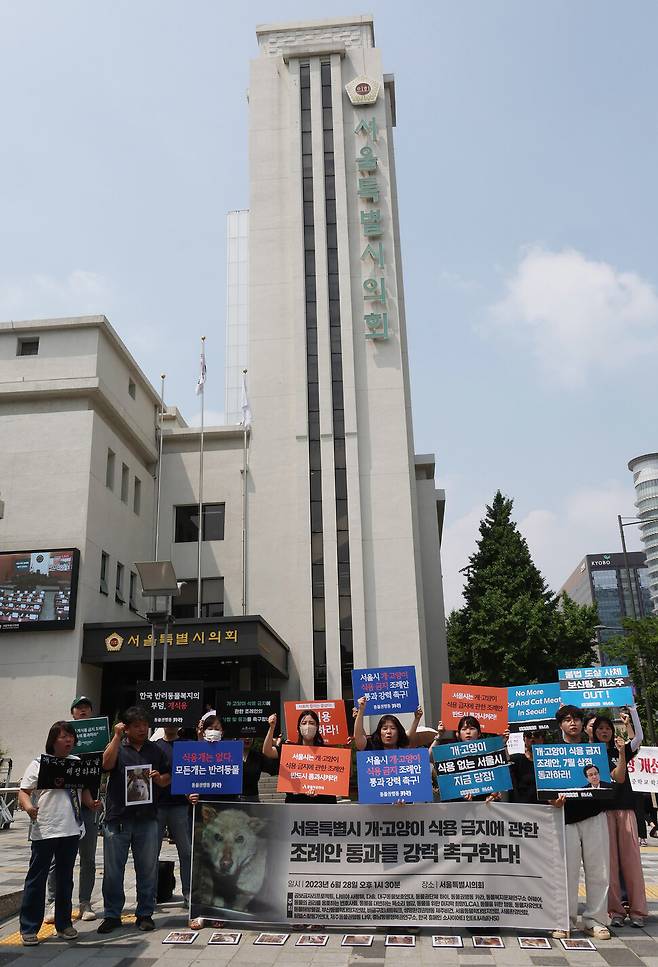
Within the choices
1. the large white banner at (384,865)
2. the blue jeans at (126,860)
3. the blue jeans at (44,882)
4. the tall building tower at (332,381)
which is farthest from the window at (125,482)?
the large white banner at (384,865)

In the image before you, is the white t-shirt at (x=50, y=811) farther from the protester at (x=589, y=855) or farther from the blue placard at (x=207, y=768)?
the protester at (x=589, y=855)

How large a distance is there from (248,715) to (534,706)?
12.1 feet

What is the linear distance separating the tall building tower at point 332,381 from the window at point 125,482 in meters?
4.90

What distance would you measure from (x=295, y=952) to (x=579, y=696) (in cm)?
502

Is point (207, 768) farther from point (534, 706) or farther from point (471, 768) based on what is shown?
point (534, 706)

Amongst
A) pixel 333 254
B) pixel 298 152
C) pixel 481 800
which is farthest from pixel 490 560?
pixel 481 800

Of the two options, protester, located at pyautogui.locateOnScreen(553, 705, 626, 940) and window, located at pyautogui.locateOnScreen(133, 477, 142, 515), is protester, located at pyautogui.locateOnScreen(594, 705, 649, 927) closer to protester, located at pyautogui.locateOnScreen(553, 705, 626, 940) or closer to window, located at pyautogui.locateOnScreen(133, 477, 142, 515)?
protester, located at pyautogui.locateOnScreen(553, 705, 626, 940)

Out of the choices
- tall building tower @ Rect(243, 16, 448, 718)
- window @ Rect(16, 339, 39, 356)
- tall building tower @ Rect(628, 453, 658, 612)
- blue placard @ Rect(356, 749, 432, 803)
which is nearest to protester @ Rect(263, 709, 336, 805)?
blue placard @ Rect(356, 749, 432, 803)

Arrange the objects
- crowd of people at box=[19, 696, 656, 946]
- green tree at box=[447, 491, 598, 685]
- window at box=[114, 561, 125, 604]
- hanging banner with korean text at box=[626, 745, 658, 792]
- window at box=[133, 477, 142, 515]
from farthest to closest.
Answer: green tree at box=[447, 491, 598, 685] → window at box=[133, 477, 142, 515] → window at box=[114, 561, 125, 604] → hanging banner with korean text at box=[626, 745, 658, 792] → crowd of people at box=[19, 696, 656, 946]

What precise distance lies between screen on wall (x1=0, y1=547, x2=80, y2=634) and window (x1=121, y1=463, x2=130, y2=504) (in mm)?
5224

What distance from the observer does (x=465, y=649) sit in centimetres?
3616

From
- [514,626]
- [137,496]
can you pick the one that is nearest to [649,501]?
[514,626]

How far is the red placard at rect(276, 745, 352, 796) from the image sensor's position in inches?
308

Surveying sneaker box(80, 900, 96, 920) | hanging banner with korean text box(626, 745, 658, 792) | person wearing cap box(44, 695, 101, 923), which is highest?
hanging banner with korean text box(626, 745, 658, 792)
